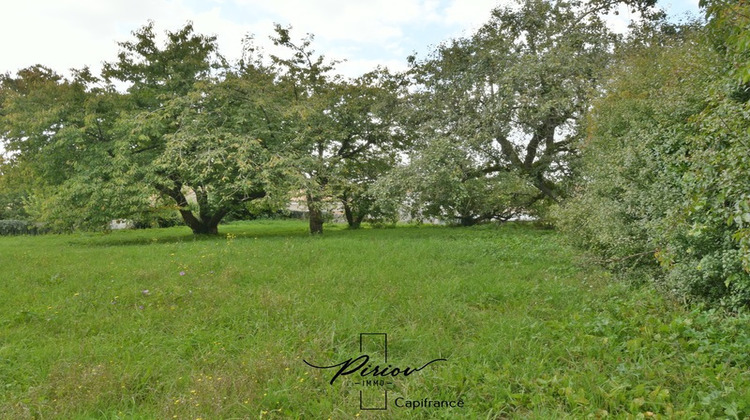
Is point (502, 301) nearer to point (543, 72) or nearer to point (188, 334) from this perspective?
point (188, 334)

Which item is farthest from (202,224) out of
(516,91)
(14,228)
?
(14,228)

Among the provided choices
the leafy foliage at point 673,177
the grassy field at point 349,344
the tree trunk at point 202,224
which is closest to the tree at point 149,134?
the tree trunk at point 202,224

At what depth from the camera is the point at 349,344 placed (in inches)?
150

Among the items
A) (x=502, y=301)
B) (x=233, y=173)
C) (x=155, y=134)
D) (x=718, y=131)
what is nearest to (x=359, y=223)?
(x=233, y=173)

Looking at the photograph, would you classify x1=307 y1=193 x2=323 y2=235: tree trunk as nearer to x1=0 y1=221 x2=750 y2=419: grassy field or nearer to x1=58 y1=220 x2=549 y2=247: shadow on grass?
x1=58 y1=220 x2=549 y2=247: shadow on grass

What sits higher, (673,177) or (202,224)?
(673,177)

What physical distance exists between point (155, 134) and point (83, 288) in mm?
6951

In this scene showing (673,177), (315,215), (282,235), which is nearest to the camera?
(673,177)

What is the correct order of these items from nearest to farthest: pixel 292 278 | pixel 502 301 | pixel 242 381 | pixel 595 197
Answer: pixel 242 381
pixel 502 301
pixel 292 278
pixel 595 197

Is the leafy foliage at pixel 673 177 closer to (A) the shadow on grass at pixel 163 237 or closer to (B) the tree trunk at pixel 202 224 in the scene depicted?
(A) the shadow on grass at pixel 163 237

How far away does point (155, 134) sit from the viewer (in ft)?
37.1

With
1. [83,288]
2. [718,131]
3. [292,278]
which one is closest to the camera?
[718,131]

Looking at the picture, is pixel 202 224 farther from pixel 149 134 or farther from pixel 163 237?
pixel 149 134

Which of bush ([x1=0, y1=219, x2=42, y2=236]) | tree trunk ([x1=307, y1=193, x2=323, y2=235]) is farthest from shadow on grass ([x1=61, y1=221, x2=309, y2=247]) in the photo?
bush ([x1=0, y1=219, x2=42, y2=236])
